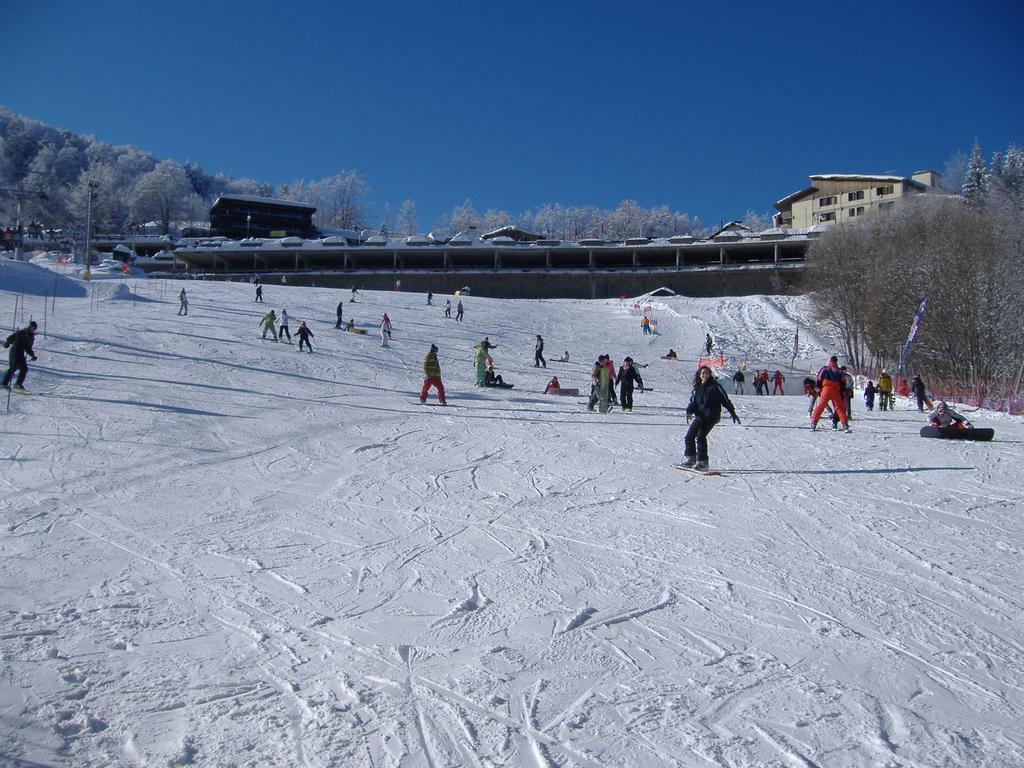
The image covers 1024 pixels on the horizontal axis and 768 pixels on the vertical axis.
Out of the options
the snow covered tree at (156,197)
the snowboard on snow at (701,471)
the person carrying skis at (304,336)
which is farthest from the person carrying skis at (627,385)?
the snow covered tree at (156,197)

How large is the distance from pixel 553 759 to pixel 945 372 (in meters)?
33.6

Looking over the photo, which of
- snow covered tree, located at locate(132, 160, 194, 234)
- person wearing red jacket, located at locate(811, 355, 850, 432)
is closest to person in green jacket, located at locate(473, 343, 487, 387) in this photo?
person wearing red jacket, located at locate(811, 355, 850, 432)

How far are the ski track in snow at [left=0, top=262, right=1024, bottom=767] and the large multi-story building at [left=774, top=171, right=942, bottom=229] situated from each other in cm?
6636

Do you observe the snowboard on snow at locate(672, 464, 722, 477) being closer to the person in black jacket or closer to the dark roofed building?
the person in black jacket

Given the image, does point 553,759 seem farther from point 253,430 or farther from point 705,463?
point 253,430

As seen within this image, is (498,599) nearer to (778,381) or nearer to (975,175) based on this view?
(778,381)

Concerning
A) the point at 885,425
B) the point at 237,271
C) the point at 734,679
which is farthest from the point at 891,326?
the point at 237,271

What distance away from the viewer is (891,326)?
32.4m

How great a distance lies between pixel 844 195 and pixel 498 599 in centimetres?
7938

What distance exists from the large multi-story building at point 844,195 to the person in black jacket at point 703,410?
2560 inches

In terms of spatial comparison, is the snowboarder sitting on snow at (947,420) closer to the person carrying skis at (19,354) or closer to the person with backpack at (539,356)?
the person carrying skis at (19,354)

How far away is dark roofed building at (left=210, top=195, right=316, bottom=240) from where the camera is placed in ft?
312

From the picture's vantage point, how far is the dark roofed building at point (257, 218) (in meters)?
95.1

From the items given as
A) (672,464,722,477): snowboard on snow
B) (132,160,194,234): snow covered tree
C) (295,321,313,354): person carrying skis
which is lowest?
(672,464,722,477): snowboard on snow
